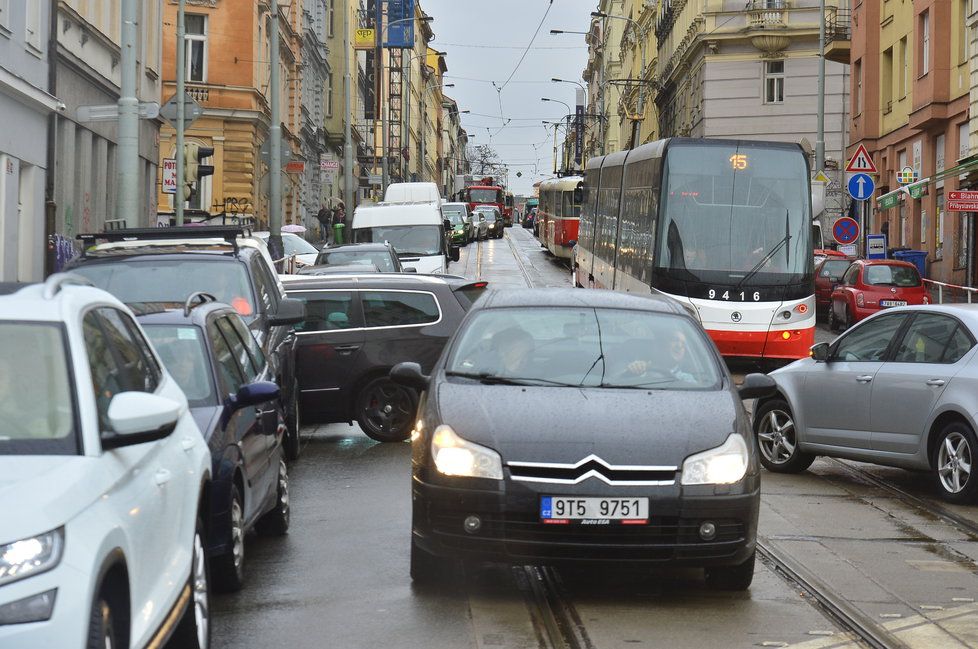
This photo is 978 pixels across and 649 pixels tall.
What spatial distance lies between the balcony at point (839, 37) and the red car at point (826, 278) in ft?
60.3

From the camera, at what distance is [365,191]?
10981cm

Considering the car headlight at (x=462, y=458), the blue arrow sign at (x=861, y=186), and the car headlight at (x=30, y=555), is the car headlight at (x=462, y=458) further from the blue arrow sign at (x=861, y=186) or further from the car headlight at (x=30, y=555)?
the blue arrow sign at (x=861, y=186)

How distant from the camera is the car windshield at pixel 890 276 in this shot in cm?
3303

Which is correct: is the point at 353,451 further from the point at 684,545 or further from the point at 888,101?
the point at 888,101

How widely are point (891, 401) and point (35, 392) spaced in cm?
840

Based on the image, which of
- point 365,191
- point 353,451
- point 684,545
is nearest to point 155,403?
point 684,545

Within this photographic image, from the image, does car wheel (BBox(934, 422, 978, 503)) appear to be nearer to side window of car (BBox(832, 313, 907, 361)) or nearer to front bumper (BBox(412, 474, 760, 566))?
side window of car (BBox(832, 313, 907, 361))

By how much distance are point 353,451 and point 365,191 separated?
96.2 meters

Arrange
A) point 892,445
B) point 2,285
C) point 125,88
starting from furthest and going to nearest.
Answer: point 125,88 < point 892,445 < point 2,285

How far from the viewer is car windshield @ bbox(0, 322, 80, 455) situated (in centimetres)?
479

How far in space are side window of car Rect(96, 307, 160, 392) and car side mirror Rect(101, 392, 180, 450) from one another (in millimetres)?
499

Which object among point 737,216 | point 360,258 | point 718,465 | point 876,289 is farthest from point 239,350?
point 876,289

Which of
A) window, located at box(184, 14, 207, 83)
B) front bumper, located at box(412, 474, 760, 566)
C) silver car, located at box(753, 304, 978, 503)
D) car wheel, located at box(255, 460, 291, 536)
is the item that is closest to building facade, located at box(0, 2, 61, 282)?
silver car, located at box(753, 304, 978, 503)

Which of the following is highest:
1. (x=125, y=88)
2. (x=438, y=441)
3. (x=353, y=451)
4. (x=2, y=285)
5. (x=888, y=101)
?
(x=888, y=101)
